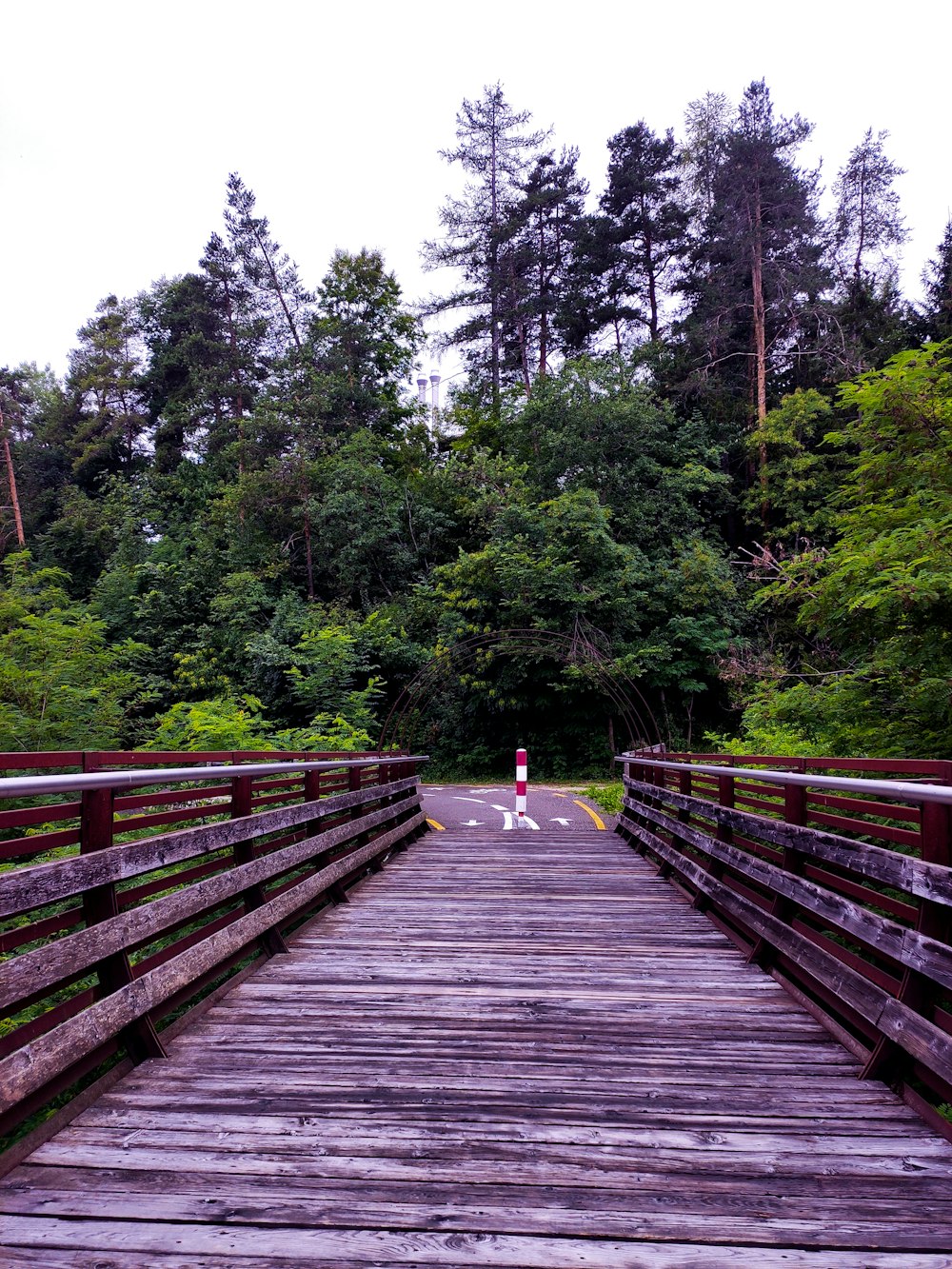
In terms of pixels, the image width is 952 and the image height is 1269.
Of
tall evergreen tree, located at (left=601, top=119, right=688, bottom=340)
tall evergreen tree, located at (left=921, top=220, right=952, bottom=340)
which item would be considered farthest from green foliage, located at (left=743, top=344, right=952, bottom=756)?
tall evergreen tree, located at (left=601, top=119, right=688, bottom=340)

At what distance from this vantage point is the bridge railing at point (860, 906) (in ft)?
8.77

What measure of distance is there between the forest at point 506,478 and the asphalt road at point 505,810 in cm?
195

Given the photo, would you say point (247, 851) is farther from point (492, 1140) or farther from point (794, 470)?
point (794, 470)

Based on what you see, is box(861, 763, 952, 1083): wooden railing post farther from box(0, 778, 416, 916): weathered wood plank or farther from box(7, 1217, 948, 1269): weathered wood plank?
box(0, 778, 416, 916): weathered wood plank

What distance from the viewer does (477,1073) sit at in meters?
3.02

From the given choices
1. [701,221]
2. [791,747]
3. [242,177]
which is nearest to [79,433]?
[242,177]

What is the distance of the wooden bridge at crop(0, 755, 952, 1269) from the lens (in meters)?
2.05

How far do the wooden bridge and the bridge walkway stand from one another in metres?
0.01

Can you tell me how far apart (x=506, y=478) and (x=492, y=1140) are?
2451 centimetres

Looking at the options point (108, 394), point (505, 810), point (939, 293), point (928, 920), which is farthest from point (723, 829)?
point (108, 394)

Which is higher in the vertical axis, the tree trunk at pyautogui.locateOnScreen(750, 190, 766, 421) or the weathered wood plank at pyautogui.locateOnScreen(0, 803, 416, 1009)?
the tree trunk at pyautogui.locateOnScreen(750, 190, 766, 421)

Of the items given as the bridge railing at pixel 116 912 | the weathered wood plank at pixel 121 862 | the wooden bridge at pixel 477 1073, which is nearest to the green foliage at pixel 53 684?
the bridge railing at pixel 116 912

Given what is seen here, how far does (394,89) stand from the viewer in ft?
77.7

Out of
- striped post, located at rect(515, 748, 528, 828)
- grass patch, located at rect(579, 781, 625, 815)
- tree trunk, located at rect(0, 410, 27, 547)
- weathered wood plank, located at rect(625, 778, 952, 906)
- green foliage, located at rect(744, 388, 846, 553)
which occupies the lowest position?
grass patch, located at rect(579, 781, 625, 815)
